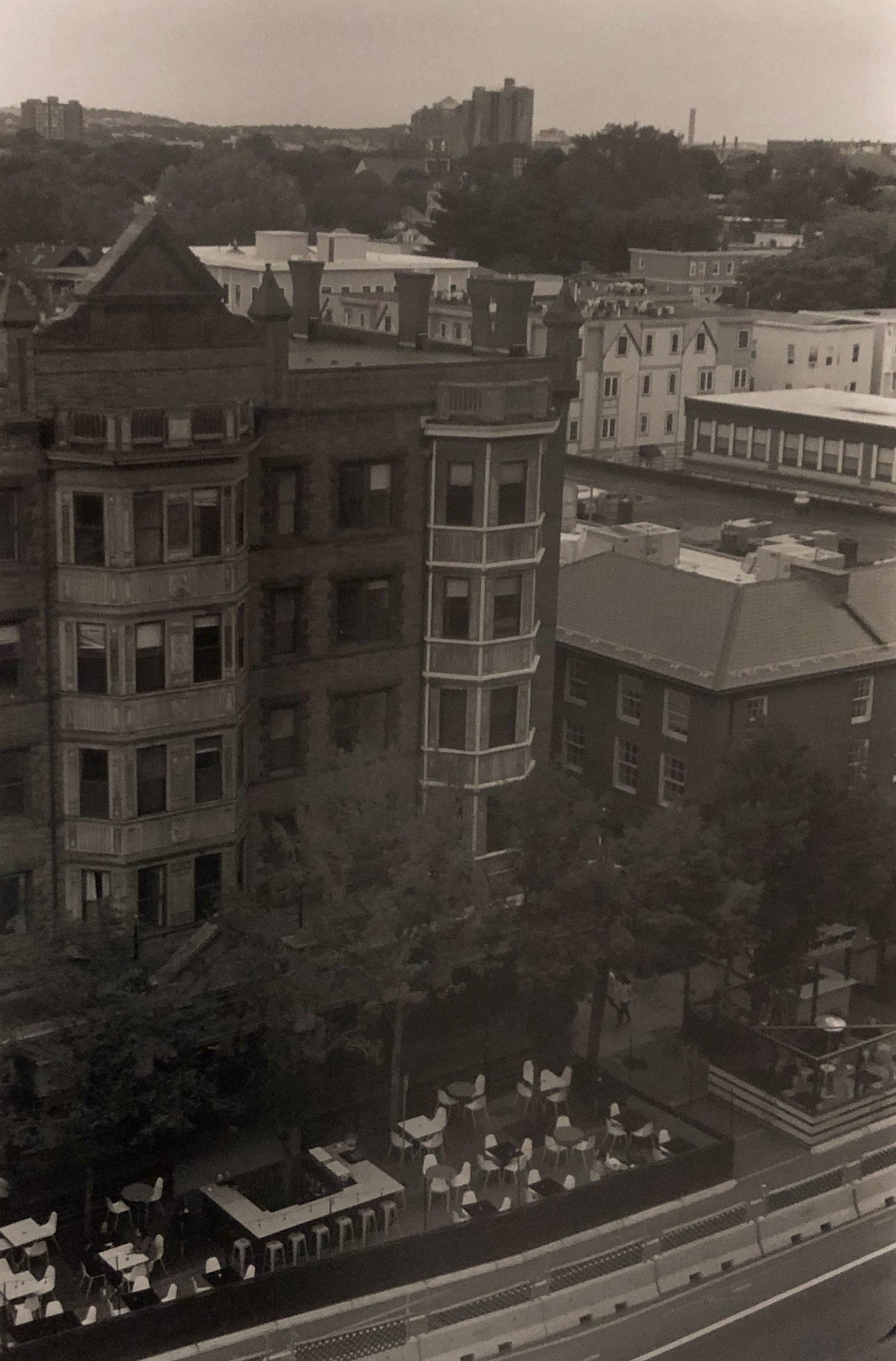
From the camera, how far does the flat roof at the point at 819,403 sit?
192 ft

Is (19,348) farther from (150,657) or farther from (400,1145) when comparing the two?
(400,1145)

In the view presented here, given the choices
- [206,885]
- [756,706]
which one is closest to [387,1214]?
[206,885]

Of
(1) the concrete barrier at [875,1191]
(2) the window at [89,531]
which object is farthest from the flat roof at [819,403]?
(2) the window at [89,531]

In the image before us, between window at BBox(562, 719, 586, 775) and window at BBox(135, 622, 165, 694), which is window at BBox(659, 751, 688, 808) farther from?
window at BBox(135, 622, 165, 694)

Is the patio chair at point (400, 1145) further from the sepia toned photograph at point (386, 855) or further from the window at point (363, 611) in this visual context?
the window at point (363, 611)

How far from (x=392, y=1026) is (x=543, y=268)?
3287 cm

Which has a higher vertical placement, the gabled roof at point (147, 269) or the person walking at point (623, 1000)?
the gabled roof at point (147, 269)

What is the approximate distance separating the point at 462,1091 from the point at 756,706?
37.0ft

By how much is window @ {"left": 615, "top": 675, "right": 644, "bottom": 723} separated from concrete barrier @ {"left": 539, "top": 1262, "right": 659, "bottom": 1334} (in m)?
13.7

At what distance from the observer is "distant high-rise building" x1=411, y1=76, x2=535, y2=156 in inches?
1393

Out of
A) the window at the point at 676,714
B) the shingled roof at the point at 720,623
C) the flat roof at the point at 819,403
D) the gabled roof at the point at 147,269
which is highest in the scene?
the gabled roof at the point at 147,269

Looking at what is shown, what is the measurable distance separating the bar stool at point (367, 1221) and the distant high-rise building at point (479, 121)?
66.9 feet

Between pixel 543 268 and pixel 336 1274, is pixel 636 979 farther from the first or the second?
pixel 543 268

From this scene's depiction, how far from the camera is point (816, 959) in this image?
32906 mm
